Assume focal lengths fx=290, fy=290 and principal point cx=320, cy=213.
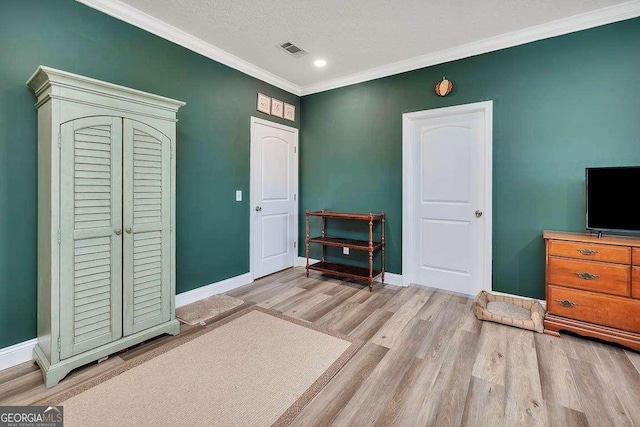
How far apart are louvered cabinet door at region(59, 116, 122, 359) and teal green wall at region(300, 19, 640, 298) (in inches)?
113

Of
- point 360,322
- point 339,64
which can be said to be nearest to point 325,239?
point 360,322

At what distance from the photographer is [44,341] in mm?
1951

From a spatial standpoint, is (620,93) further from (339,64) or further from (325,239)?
(325,239)

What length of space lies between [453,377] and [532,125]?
2.50m

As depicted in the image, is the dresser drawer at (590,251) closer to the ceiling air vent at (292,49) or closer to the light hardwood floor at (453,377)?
the light hardwood floor at (453,377)

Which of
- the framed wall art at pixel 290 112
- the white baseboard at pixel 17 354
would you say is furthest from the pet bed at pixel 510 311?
the white baseboard at pixel 17 354

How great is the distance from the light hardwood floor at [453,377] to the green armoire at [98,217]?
0.22 m

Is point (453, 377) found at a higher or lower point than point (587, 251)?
lower

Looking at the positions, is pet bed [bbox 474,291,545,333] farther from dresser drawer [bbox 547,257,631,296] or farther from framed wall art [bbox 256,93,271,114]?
framed wall art [bbox 256,93,271,114]

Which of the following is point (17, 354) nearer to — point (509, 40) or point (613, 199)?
point (613, 199)

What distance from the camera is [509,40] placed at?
9.59 feet

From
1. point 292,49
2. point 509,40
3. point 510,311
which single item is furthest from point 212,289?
point 509,40

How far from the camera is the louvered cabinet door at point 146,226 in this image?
2.12 m

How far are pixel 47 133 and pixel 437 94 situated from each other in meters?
3.57
